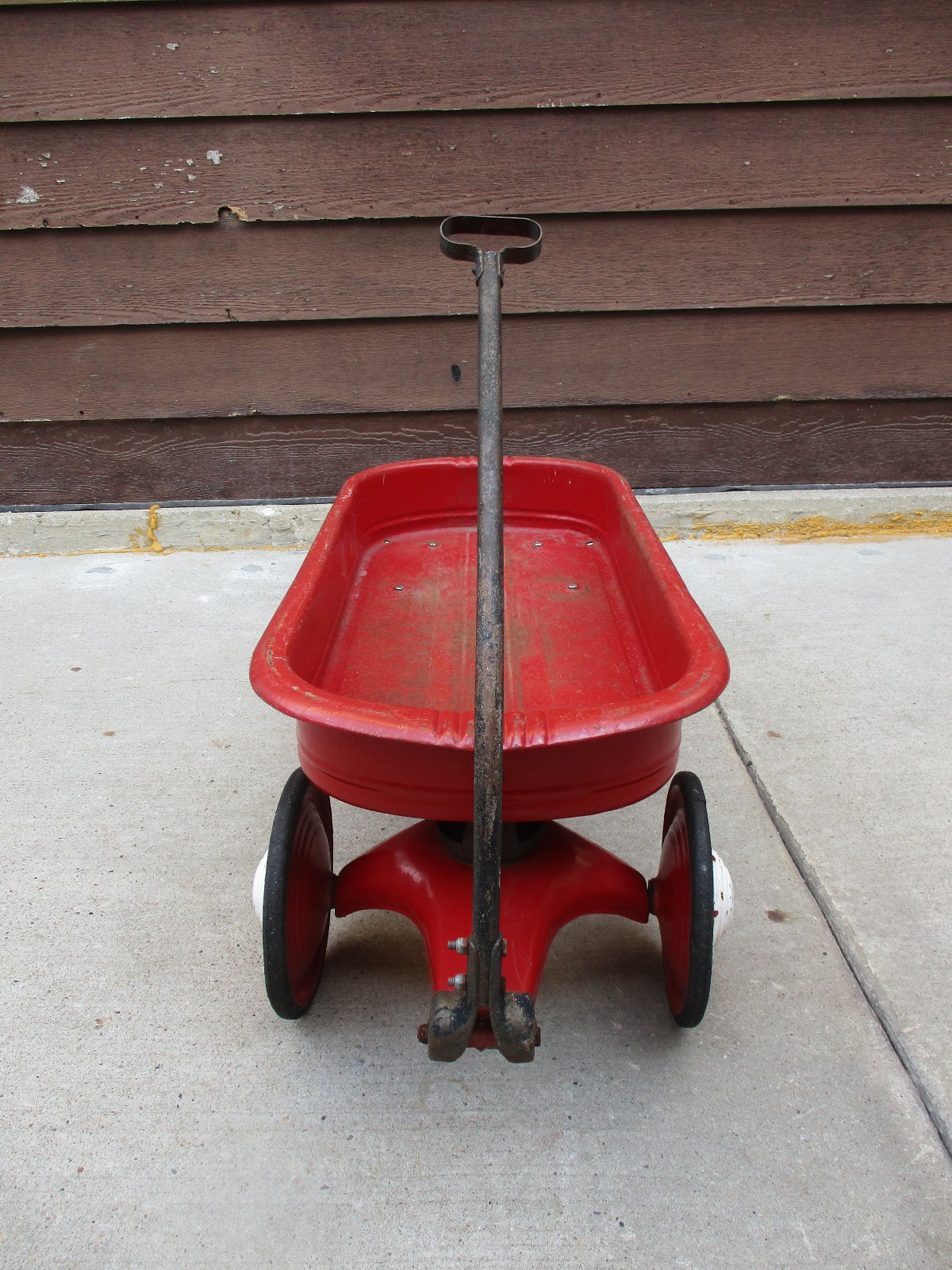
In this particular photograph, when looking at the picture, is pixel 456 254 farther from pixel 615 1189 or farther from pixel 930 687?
pixel 930 687

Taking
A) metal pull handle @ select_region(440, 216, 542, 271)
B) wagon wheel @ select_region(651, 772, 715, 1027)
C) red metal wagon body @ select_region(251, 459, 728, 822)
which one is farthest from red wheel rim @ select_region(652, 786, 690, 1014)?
metal pull handle @ select_region(440, 216, 542, 271)

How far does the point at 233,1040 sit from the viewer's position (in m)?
1.43

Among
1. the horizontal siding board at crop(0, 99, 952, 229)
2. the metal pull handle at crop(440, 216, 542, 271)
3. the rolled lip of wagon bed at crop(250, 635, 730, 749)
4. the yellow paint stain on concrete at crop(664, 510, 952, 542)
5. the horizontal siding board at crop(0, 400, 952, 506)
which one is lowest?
the yellow paint stain on concrete at crop(664, 510, 952, 542)

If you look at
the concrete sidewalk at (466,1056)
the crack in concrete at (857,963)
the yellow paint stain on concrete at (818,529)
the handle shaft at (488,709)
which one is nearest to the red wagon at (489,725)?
the handle shaft at (488,709)

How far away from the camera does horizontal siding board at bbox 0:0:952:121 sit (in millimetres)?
2723

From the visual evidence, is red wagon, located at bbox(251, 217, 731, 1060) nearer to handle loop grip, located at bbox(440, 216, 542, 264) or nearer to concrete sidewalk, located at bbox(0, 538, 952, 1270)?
handle loop grip, located at bbox(440, 216, 542, 264)

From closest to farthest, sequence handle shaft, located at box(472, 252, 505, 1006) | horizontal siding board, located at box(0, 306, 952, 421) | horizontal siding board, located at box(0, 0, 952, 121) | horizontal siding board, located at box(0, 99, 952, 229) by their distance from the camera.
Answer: handle shaft, located at box(472, 252, 505, 1006) < horizontal siding board, located at box(0, 0, 952, 121) < horizontal siding board, located at box(0, 99, 952, 229) < horizontal siding board, located at box(0, 306, 952, 421)

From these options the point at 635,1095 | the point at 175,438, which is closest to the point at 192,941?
the point at 635,1095

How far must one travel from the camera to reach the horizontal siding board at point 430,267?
295 cm

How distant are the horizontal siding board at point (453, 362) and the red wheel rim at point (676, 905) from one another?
2002 millimetres

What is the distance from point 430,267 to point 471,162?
1.09ft

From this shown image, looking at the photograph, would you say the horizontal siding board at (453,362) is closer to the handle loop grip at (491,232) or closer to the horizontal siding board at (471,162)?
the horizontal siding board at (471,162)

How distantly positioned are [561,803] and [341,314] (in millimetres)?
2292

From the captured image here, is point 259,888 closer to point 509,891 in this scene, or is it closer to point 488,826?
point 509,891
